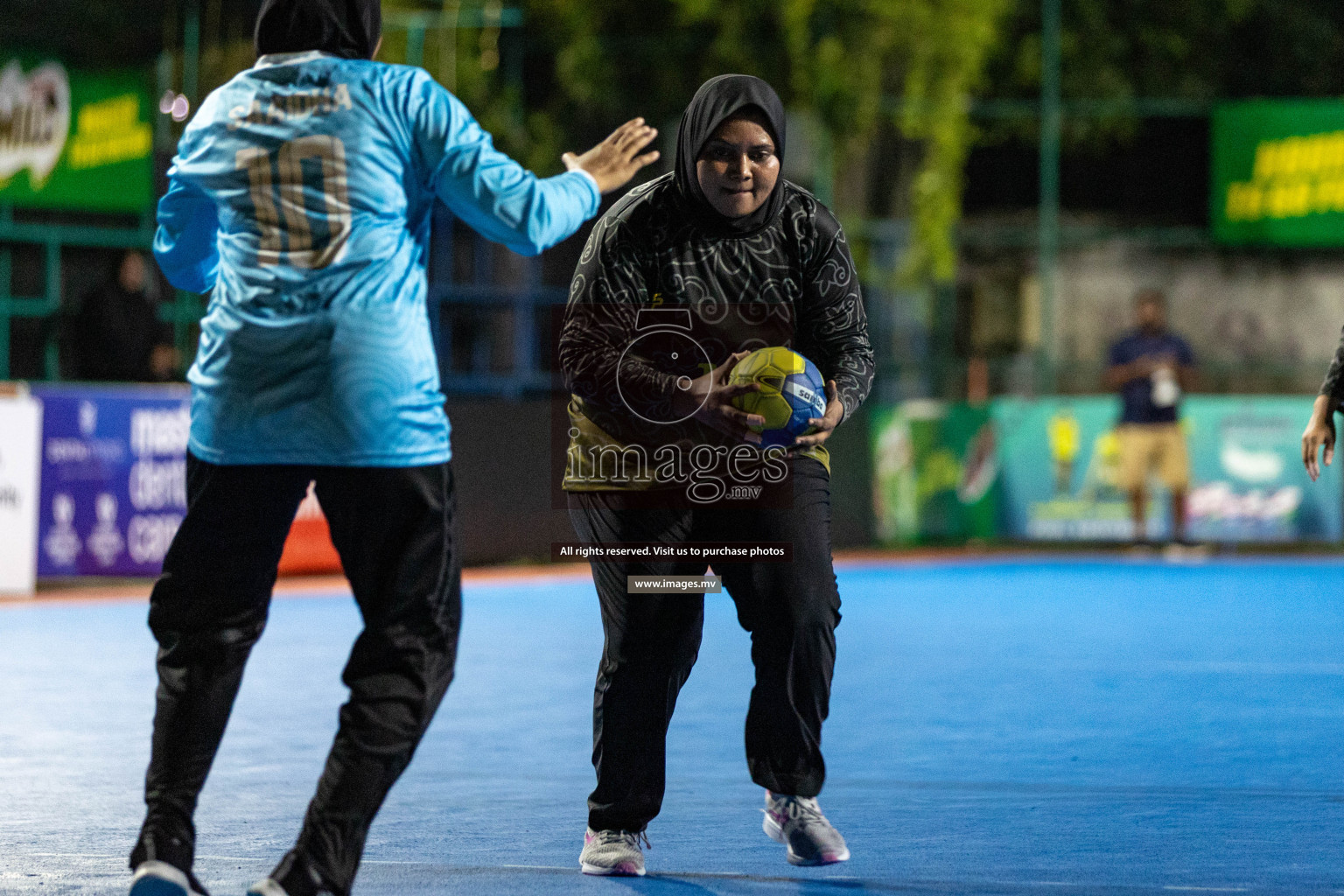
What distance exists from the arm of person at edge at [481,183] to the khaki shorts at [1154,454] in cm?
1413

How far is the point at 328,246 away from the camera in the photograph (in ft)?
13.1

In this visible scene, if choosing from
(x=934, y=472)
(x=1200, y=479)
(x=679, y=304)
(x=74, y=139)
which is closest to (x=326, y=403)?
(x=679, y=304)

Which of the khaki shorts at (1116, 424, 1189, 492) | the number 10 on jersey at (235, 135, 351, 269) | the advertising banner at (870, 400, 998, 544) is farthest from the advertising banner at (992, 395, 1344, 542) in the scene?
the number 10 on jersey at (235, 135, 351, 269)

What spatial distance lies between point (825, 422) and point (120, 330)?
38.1 ft

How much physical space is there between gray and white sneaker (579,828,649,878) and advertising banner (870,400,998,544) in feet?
46.0

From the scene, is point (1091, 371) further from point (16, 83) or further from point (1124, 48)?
point (16, 83)

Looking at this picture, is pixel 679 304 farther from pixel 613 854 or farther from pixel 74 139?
pixel 74 139

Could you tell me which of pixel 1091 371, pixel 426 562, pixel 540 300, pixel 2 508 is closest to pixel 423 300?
pixel 426 562

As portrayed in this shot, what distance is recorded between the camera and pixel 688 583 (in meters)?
4.83

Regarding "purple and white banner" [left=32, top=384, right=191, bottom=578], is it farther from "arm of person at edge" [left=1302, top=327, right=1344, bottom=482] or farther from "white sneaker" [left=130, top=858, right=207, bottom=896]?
"white sneaker" [left=130, top=858, right=207, bottom=896]

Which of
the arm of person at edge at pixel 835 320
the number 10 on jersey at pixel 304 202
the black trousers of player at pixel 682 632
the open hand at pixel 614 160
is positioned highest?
the open hand at pixel 614 160

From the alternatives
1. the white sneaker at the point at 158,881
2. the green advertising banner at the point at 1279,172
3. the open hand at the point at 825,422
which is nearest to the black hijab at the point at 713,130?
the open hand at the point at 825,422

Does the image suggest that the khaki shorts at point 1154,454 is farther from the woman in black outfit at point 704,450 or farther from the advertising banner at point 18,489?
the woman in black outfit at point 704,450

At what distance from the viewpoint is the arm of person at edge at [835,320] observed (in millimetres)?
4918
